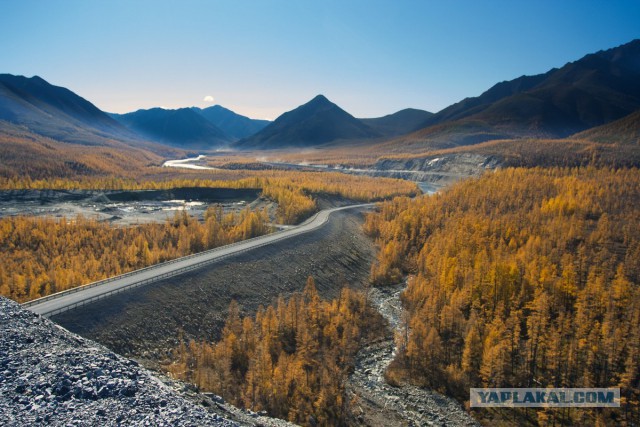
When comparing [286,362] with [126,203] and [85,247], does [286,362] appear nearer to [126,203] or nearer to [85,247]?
[85,247]

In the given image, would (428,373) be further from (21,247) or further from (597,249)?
(21,247)

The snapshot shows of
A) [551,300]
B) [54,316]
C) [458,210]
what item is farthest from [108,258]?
[458,210]

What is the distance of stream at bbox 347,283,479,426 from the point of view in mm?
32250

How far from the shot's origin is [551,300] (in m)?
45.0

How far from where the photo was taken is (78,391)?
1959cm

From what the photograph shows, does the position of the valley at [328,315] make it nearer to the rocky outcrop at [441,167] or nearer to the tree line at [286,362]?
the tree line at [286,362]

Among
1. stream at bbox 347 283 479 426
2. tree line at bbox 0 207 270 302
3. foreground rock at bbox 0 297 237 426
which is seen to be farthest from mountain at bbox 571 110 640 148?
foreground rock at bbox 0 297 237 426

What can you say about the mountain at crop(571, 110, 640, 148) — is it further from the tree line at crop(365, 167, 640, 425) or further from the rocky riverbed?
the rocky riverbed

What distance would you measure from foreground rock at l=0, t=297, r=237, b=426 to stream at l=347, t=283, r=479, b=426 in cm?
1700

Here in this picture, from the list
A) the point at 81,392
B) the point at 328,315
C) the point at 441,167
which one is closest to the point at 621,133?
the point at 441,167

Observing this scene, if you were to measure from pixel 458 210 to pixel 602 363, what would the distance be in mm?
50366

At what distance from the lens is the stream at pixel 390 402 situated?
3225 centimetres

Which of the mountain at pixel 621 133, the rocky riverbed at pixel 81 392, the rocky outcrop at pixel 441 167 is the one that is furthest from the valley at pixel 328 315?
the mountain at pixel 621 133

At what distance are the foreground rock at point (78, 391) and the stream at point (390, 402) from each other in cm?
1700
